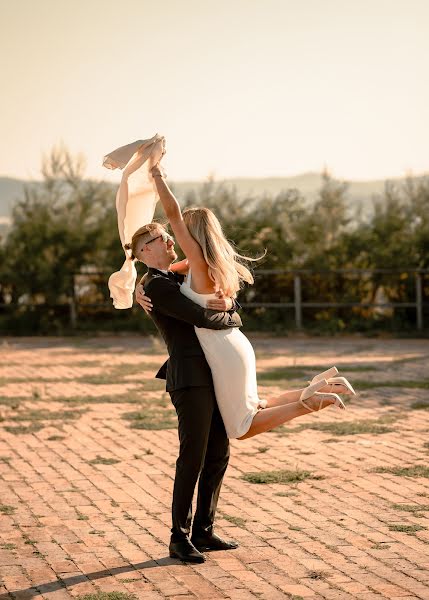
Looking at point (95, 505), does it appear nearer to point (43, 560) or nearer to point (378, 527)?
point (43, 560)

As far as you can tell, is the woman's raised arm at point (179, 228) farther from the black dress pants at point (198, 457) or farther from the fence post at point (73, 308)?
the fence post at point (73, 308)

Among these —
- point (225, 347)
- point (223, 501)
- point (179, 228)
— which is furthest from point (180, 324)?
point (223, 501)

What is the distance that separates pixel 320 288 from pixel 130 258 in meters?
16.7

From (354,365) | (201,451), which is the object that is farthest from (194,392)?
(354,365)

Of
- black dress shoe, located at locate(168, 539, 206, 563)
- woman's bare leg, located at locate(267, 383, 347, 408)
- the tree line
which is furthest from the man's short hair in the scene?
the tree line

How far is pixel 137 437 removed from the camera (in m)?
11.0

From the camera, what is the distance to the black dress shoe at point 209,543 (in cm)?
685

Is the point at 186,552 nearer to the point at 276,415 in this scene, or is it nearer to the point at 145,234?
the point at 276,415

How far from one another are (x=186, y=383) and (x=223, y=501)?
201 cm

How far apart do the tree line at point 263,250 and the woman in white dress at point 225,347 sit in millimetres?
16191

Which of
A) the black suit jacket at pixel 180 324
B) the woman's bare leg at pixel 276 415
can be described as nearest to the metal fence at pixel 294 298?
the woman's bare leg at pixel 276 415

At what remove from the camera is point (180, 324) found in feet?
21.7

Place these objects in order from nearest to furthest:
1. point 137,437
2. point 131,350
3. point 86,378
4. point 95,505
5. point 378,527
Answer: point 378,527 < point 95,505 < point 137,437 < point 86,378 < point 131,350

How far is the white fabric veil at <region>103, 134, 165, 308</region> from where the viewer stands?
6527mm
